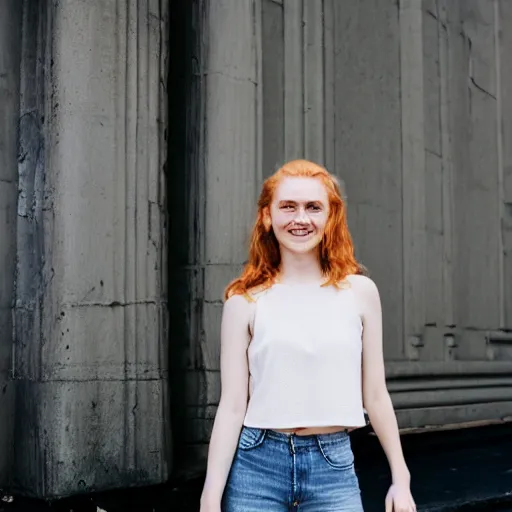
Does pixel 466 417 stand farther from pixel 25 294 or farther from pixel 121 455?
pixel 25 294

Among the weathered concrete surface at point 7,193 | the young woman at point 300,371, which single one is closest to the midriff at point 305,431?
the young woman at point 300,371

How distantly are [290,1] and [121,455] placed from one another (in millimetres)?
2941

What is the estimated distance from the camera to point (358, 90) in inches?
233

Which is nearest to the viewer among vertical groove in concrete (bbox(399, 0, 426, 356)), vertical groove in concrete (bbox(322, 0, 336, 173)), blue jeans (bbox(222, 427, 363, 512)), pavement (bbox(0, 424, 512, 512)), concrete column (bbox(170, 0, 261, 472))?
blue jeans (bbox(222, 427, 363, 512))

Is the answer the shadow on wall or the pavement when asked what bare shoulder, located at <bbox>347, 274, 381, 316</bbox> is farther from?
the shadow on wall

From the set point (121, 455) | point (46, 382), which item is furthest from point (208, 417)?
point (46, 382)

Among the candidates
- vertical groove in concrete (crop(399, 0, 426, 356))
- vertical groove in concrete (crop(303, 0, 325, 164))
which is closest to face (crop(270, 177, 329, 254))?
vertical groove in concrete (crop(303, 0, 325, 164))

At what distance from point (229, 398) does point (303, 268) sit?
368 mm

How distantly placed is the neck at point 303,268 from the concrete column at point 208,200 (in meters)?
2.57

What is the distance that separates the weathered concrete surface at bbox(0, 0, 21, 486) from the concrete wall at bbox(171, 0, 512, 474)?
36.8 inches

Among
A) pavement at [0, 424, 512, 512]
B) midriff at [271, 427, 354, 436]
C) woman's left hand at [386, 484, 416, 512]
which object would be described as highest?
midriff at [271, 427, 354, 436]

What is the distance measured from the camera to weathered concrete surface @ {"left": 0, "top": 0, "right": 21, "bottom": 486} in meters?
4.18

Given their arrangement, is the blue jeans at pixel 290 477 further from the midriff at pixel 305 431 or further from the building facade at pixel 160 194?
the building facade at pixel 160 194

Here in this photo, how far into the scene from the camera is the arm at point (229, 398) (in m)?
1.97
